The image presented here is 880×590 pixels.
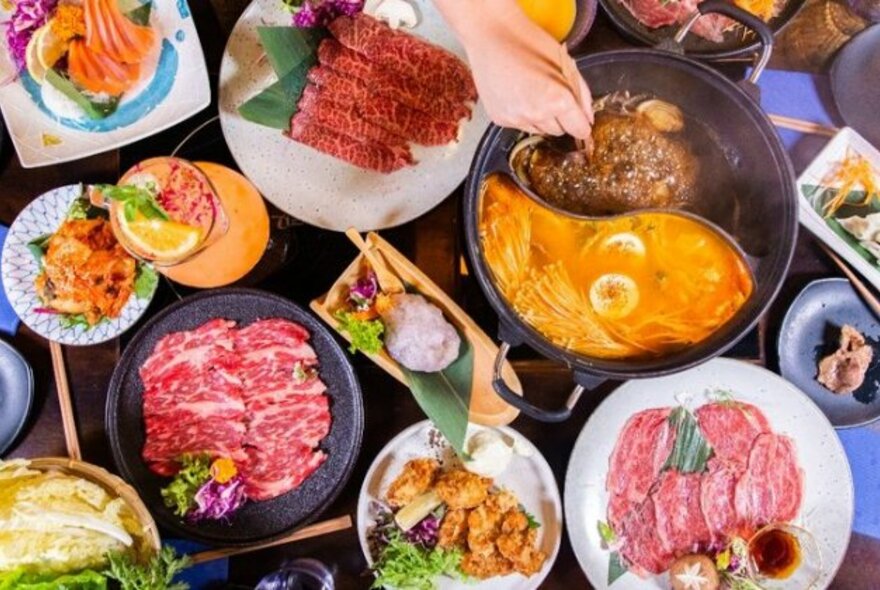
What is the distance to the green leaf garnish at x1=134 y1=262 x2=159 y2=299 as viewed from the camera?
8.00 feet

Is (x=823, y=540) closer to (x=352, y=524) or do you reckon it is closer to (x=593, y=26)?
(x=352, y=524)

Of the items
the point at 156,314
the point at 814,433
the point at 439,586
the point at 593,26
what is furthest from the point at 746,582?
the point at 156,314

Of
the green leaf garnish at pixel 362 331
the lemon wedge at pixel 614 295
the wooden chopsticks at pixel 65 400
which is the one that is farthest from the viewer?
the wooden chopsticks at pixel 65 400

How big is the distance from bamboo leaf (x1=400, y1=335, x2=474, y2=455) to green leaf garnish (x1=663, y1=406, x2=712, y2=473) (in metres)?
0.62

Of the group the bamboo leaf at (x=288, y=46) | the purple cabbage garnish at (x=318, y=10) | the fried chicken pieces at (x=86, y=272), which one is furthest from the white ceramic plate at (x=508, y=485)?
the purple cabbage garnish at (x=318, y=10)

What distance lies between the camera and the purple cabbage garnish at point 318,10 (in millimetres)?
2500

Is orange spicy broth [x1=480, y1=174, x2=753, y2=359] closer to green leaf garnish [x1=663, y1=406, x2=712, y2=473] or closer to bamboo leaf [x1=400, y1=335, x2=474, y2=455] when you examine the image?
bamboo leaf [x1=400, y1=335, x2=474, y2=455]

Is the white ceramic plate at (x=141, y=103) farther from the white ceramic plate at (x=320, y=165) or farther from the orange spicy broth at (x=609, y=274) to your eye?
the orange spicy broth at (x=609, y=274)

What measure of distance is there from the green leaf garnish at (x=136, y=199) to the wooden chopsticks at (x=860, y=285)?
1848 mm

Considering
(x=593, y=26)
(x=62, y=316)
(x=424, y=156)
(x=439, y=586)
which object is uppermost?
(x=593, y=26)

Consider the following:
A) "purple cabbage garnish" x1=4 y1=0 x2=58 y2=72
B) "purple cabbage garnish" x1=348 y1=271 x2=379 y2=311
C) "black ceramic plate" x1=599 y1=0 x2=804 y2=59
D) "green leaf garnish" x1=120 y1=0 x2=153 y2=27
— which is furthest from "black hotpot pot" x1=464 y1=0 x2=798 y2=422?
"purple cabbage garnish" x1=4 y1=0 x2=58 y2=72

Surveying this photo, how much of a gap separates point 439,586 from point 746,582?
0.85 metres

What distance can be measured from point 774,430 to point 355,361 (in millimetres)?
1224

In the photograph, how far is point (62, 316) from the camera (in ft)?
7.95
